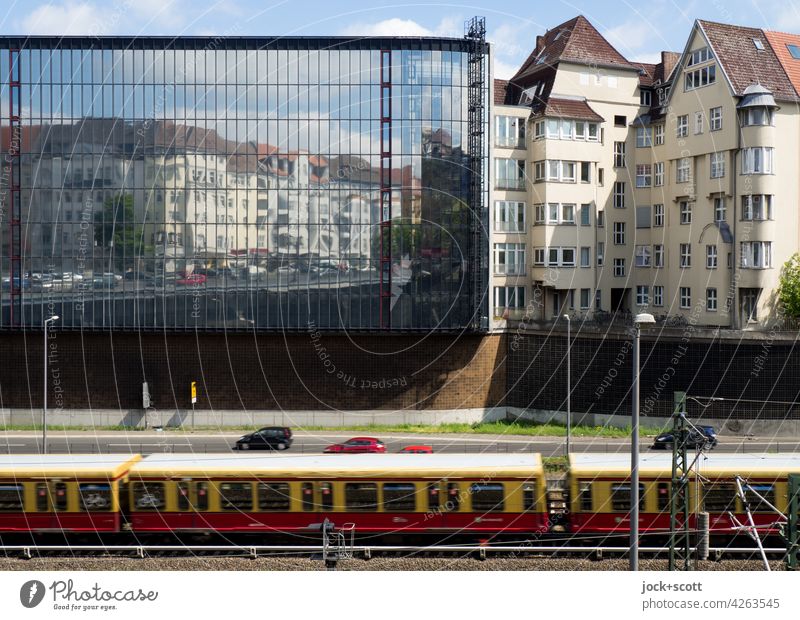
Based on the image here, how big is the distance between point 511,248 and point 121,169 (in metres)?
25.0

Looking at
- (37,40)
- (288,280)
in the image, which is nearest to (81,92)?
(37,40)

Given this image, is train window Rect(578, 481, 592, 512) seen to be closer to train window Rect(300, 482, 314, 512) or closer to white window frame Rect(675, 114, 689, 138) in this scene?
train window Rect(300, 482, 314, 512)

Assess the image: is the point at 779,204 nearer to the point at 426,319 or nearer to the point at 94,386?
the point at 426,319

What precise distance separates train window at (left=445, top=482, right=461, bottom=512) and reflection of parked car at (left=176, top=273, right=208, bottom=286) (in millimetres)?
29610

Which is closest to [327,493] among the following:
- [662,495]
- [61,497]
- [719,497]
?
[61,497]

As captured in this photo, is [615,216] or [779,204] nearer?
[779,204]

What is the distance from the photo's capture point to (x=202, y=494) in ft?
96.3

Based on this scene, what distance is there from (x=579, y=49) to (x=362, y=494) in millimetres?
40935

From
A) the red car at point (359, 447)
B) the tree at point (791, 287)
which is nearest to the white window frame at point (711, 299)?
the tree at point (791, 287)

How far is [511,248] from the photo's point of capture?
58.8 meters

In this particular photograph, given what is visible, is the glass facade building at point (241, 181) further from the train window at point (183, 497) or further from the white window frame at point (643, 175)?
the train window at point (183, 497)

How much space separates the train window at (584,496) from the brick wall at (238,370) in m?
26.0

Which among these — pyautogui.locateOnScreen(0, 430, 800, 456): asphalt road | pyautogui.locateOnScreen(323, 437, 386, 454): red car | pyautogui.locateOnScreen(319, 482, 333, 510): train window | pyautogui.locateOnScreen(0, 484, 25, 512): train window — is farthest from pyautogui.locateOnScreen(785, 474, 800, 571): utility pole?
pyautogui.locateOnScreen(323, 437, 386, 454): red car

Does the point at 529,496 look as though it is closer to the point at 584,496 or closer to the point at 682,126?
the point at 584,496
